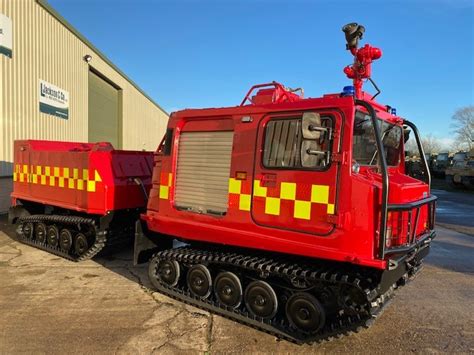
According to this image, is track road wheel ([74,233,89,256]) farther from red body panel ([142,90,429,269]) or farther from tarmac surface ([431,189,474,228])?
tarmac surface ([431,189,474,228])

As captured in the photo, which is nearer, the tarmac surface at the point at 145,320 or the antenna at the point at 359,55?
the tarmac surface at the point at 145,320

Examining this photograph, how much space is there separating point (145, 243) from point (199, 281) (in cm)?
109

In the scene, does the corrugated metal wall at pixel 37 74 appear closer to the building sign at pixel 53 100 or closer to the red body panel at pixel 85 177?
the building sign at pixel 53 100

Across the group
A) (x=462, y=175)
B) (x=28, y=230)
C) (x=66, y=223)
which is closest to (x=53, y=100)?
(x=28, y=230)

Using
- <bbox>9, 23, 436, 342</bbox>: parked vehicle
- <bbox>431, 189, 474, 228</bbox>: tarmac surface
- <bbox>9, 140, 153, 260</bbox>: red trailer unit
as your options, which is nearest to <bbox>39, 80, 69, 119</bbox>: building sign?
<bbox>9, 140, 153, 260</bbox>: red trailer unit

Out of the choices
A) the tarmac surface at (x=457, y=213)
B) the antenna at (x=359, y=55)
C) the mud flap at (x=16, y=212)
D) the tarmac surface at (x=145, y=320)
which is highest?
the antenna at (x=359, y=55)

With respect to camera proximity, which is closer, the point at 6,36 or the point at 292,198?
the point at 292,198

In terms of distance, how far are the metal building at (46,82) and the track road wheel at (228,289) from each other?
8350 mm

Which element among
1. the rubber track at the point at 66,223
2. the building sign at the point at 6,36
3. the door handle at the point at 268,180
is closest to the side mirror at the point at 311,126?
the door handle at the point at 268,180

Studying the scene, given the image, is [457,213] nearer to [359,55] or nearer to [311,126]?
[359,55]

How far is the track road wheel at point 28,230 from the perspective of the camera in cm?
733

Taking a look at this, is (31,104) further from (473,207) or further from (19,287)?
(473,207)

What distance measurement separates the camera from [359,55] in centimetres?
422

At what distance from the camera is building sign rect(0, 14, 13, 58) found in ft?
32.7
